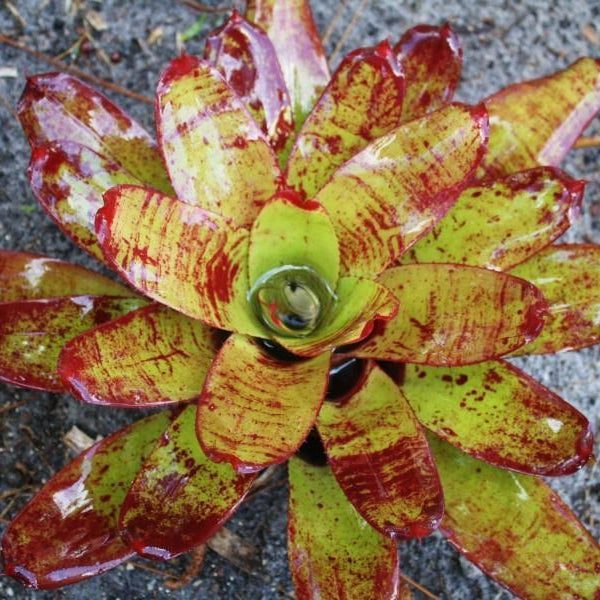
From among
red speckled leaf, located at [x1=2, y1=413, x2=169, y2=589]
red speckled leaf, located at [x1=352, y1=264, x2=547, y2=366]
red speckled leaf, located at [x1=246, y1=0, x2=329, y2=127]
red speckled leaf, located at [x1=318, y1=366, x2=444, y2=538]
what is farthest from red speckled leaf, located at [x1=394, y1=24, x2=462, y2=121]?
red speckled leaf, located at [x1=2, y1=413, x2=169, y2=589]

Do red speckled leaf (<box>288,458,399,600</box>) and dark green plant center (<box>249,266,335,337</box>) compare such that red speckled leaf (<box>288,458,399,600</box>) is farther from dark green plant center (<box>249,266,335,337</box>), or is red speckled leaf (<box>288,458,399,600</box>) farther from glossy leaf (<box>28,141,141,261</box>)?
glossy leaf (<box>28,141,141,261</box>)

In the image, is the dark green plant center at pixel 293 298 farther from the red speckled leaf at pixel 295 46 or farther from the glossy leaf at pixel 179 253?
the red speckled leaf at pixel 295 46

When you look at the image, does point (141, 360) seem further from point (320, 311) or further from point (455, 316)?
point (455, 316)

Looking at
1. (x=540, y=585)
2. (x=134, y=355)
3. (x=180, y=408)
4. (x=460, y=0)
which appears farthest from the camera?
(x=460, y=0)

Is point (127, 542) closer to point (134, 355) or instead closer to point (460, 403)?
point (134, 355)

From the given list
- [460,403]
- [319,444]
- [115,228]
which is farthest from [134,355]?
[460,403]
